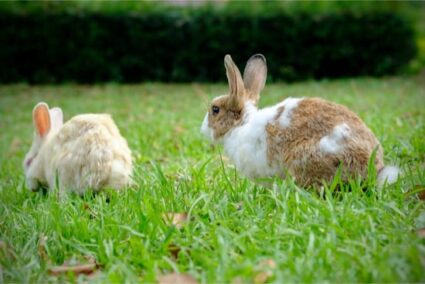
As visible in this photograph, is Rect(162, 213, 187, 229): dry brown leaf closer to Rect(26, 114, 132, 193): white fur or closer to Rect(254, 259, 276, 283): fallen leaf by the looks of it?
Rect(254, 259, 276, 283): fallen leaf

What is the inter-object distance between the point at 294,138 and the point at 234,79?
57cm

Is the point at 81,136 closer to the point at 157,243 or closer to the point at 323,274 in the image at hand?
the point at 157,243

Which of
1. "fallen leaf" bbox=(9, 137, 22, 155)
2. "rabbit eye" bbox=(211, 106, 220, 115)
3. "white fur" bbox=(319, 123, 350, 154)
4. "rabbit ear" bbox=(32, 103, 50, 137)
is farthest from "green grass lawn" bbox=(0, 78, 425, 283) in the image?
"fallen leaf" bbox=(9, 137, 22, 155)

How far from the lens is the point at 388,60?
11852mm

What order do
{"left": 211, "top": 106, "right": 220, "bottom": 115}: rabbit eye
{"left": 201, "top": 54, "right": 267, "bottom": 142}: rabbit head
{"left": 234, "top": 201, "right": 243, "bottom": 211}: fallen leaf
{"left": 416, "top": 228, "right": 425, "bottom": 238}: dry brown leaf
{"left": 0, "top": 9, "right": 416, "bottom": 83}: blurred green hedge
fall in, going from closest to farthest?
{"left": 416, "top": 228, "right": 425, "bottom": 238}: dry brown leaf
{"left": 234, "top": 201, "right": 243, "bottom": 211}: fallen leaf
{"left": 201, "top": 54, "right": 267, "bottom": 142}: rabbit head
{"left": 211, "top": 106, "right": 220, "bottom": 115}: rabbit eye
{"left": 0, "top": 9, "right": 416, "bottom": 83}: blurred green hedge

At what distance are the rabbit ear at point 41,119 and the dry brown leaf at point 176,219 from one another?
183cm

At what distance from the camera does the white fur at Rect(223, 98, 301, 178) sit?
3.52m

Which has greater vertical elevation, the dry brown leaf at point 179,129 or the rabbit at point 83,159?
the rabbit at point 83,159

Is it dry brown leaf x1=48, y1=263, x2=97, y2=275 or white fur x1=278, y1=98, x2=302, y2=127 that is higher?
white fur x1=278, y1=98, x2=302, y2=127

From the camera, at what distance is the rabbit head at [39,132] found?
441 cm

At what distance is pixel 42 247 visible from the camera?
2.90m

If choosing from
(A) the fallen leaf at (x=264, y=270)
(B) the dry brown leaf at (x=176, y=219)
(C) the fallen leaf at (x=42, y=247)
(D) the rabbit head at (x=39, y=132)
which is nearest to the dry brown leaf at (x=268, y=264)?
(A) the fallen leaf at (x=264, y=270)

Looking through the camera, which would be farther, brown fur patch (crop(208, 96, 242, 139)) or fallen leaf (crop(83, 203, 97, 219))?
brown fur patch (crop(208, 96, 242, 139))

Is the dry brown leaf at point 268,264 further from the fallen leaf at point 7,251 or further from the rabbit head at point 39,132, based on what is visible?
the rabbit head at point 39,132
